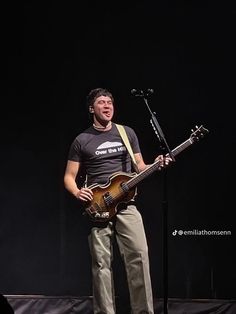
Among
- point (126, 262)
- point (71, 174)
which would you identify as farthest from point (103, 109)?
point (126, 262)

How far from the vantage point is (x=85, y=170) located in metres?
4.91

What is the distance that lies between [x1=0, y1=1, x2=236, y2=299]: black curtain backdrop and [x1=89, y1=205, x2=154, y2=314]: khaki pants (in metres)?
0.83

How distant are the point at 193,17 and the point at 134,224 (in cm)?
208

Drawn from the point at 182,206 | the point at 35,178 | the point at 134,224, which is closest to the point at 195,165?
the point at 182,206

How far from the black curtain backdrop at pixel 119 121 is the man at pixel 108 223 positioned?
772mm

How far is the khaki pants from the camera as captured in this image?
15.2ft

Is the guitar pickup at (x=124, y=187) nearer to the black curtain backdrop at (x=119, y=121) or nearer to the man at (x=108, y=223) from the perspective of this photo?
Answer: the man at (x=108, y=223)

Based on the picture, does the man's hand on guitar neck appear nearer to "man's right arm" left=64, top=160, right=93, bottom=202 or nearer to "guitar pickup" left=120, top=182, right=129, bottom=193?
"guitar pickup" left=120, top=182, right=129, bottom=193

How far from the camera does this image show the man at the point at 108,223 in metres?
4.65

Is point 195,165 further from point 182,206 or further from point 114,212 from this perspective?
point 114,212

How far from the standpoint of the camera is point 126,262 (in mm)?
4723

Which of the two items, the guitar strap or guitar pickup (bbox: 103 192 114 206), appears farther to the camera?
the guitar strap

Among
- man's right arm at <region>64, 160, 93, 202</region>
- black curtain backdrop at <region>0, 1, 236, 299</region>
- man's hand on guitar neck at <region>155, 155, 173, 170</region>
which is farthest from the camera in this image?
black curtain backdrop at <region>0, 1, 236, 299</region>

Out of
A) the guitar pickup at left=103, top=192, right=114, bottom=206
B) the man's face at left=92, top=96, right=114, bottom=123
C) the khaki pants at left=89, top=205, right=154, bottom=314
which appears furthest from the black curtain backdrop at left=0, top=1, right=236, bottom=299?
the guitar pickup at left=103, top=192, right=114, bottom=206
